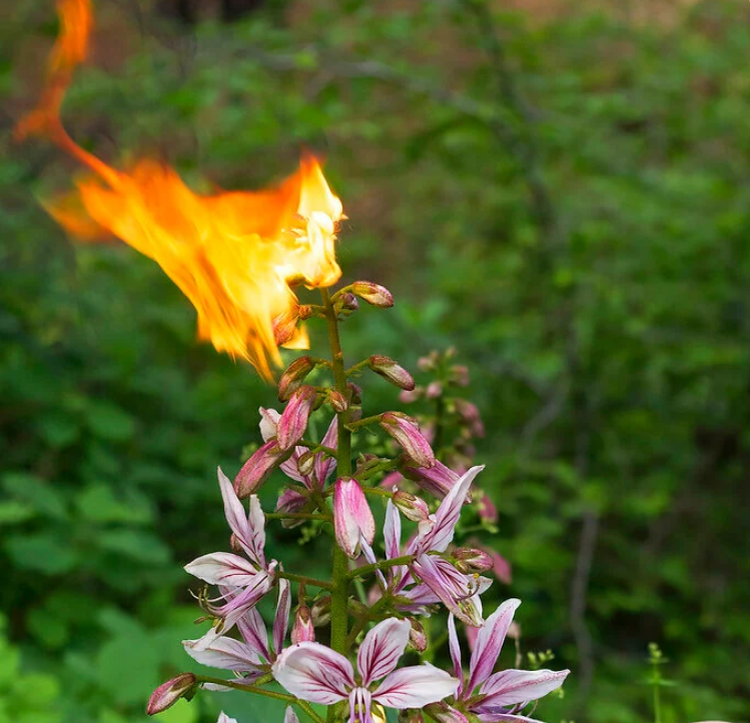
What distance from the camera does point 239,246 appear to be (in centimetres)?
129

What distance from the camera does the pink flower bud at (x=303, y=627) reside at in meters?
0.99

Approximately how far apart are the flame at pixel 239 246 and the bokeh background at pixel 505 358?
2137mm

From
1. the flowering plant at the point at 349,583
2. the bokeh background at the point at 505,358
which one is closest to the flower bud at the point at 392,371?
the flowering plant at the point at 349,583

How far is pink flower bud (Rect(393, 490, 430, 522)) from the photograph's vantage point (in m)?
1.02

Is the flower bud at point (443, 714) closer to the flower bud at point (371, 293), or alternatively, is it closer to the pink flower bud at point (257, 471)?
the pink flower bud at point (257, 471)

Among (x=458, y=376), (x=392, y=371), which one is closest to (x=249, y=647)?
(x=392, y=371)

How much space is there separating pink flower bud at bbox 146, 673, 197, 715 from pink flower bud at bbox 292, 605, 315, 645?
16 cm

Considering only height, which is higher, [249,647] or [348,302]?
[348,302]

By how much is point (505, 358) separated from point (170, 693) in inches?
148

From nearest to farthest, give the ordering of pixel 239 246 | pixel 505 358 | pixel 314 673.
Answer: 1. pixel 314 673
2. pixel 239 246
3. pixel 505 358

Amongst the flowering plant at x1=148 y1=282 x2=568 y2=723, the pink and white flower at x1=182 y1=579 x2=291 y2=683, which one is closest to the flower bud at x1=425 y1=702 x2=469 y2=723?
the flowering plant at x1=148 y1=282 x2=568 y2=723

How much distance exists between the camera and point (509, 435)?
4.89m

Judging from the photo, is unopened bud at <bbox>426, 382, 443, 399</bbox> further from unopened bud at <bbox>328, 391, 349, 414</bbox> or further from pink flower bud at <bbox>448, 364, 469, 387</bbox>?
unopened bud at <bbox>328, 391, 349, 414</bbox>

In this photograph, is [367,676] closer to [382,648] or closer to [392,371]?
[382,648]
